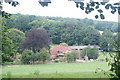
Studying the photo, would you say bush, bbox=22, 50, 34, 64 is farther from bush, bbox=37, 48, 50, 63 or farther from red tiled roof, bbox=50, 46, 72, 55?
red tiled roof, bbox=50, 46, 72, 55

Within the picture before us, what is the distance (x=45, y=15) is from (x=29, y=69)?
548 mm

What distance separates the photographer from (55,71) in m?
2.26

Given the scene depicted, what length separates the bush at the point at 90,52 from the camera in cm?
219

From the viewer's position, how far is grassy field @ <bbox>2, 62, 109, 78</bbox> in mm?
2230

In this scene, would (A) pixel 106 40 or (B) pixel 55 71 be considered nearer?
(A) pixel 106 40

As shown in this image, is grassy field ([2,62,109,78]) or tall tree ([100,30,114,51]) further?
grassy field ([2,62,109,78])

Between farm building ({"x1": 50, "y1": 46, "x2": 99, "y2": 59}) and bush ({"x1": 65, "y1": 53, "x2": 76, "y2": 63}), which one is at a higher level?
farm building ({"x1": 50, "y1": 46, "x2": 99, "y2": 59})

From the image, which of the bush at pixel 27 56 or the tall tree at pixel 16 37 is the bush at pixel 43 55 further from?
the tall tree at pixel 16 37

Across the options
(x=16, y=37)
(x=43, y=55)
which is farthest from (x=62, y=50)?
(x=16, y=37)

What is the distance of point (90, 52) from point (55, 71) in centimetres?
39

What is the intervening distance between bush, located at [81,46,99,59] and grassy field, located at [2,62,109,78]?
0.08 meters

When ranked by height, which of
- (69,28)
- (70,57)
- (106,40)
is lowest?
(70,57)

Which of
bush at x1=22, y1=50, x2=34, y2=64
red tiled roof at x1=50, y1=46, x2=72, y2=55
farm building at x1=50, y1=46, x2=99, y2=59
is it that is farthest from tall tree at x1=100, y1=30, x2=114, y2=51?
bush at x1=22, y1=50, x2=34, y2=64

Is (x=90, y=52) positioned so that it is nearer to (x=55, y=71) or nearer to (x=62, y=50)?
(x=62, y=50)
